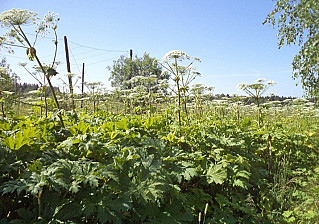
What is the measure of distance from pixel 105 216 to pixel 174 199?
864 millimetres

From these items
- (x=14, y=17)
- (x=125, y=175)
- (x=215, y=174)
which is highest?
(x=14, y=17)

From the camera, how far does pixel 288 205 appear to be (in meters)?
3.21

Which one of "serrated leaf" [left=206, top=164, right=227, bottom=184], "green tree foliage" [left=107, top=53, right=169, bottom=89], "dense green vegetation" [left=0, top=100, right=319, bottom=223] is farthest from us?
"green tree foliage" [left=107, top=53, right=169, bottom=89]

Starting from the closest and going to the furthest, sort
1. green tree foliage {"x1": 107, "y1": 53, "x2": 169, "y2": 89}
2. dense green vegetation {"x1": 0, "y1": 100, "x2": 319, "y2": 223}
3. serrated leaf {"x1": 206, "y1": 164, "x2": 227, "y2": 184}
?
1. dense green vegetation {"x1": 0, "y1": 100, "x2": 319, "y2": 223}
2. serrated leaf {"x1": 206, "y1": 164, "x2": 227, "y2": 184}
3. green tree foliage {"x1": 107, "y1": 53, "x2": 169, "y2": 89}

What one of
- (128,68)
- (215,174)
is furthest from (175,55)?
(128,68)

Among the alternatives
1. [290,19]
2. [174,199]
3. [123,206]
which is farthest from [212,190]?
[290,19]

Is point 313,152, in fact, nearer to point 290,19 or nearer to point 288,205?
point 288,205

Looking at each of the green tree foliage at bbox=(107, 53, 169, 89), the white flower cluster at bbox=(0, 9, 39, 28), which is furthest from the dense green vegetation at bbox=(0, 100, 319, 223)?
the green tree foliage at bbox=(107, 53, 169, 89)

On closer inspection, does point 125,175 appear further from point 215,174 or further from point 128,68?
point 128,68

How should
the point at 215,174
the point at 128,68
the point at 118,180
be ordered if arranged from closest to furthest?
the point at 118,180, the point at 215,174, the point at 128,68

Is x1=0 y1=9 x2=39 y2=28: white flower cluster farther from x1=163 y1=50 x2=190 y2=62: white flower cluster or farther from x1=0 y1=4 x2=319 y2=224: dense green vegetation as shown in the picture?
x1=163 y1=50 x2=190 y2=62: white flower cluster

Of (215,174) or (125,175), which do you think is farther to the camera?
(215,174)

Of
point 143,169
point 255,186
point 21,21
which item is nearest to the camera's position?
point 143,169

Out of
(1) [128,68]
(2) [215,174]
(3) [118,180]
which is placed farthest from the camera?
(1) [128,68]
